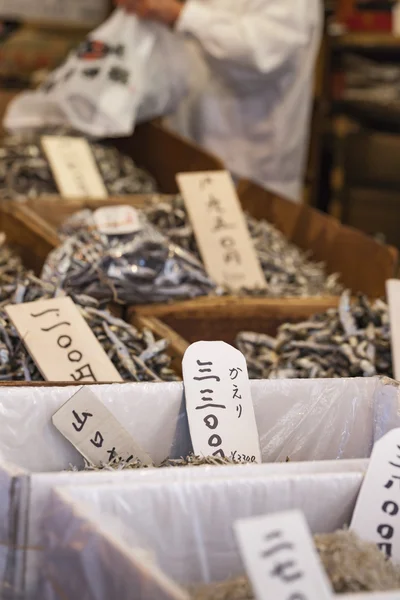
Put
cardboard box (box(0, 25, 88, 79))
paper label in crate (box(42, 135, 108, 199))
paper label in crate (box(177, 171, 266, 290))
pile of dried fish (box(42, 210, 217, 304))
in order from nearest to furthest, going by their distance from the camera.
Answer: pile of dried fish (box(42, 210, 217, 304)), paper label in crate (box(177, 171, 266, 290)), paper label in crate (box(42, 135, 108, 199)), cardboard box (box(0, 25, 88, 79))

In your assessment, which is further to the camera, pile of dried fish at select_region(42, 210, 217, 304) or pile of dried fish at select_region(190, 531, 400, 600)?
pile of dried fish at select_region(42, 210, 217, 304)

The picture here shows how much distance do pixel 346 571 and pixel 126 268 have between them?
114 cm

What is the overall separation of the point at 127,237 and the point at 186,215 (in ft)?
1.17

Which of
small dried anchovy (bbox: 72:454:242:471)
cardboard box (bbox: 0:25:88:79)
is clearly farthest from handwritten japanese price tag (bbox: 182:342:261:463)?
cardboard box (bbox: 0:25:88:79)

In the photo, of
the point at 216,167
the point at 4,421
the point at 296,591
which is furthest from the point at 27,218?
the point at 296,591

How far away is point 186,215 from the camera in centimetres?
228

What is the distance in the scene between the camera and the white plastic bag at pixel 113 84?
2.94 m

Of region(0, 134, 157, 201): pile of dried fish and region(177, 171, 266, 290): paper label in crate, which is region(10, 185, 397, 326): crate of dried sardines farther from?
region(0, 134, 157, 201): pile of dried fish

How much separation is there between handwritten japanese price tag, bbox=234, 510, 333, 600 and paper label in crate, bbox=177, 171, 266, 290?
4.57 ft

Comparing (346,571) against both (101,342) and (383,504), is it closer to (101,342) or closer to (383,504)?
(383,504)

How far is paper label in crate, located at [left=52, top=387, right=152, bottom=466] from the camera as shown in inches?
42.0

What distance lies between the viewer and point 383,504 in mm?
930

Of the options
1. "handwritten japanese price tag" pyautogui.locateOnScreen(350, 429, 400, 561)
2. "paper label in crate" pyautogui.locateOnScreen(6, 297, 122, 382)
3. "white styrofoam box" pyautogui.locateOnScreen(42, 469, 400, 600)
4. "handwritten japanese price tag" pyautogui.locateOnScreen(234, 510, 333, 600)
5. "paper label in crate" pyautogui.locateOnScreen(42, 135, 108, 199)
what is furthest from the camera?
"paper label in crate" pyautogui.locateOnScreen(42, 135, 108, 199)

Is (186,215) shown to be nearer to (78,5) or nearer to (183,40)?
(183,40)
